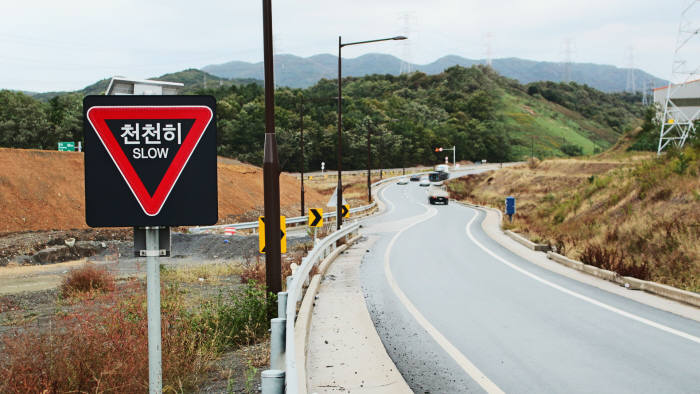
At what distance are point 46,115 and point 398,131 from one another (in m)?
76.7

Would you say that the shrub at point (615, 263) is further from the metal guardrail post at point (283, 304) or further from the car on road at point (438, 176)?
the car on road at point (438, 176)

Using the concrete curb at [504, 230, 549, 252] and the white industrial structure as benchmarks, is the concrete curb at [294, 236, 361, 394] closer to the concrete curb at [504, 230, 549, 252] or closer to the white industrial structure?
the white industrial structure

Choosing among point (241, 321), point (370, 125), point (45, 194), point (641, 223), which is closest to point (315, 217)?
point (641, 223)

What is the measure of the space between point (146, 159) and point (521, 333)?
7.11 meters

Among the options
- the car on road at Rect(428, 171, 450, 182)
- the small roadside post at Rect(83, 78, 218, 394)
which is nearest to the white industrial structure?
the small roadside post at Rect(83, 78, 218, 394)

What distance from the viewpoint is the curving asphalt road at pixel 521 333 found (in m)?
6.90

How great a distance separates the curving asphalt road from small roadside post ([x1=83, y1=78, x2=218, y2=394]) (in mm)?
3874

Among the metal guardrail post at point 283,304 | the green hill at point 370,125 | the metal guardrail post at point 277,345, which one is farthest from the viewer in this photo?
the green hill at point 370,125

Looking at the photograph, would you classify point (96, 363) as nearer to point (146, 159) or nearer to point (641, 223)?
point (146, 159)

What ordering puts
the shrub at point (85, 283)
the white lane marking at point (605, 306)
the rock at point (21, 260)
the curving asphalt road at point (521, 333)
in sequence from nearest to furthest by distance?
the curving asphalt road at point (521, 333) → the white lane marking at point (605, 306) → the shrub at point (85, 283) → the rock at point (21, 260)

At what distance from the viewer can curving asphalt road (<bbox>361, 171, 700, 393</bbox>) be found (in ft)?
22.6

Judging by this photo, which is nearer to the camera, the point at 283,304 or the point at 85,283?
the point at 283,304

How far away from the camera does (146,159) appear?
4008mm

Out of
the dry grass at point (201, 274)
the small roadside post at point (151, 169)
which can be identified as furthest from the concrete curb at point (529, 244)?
the small roadside post at point (151, 169)
